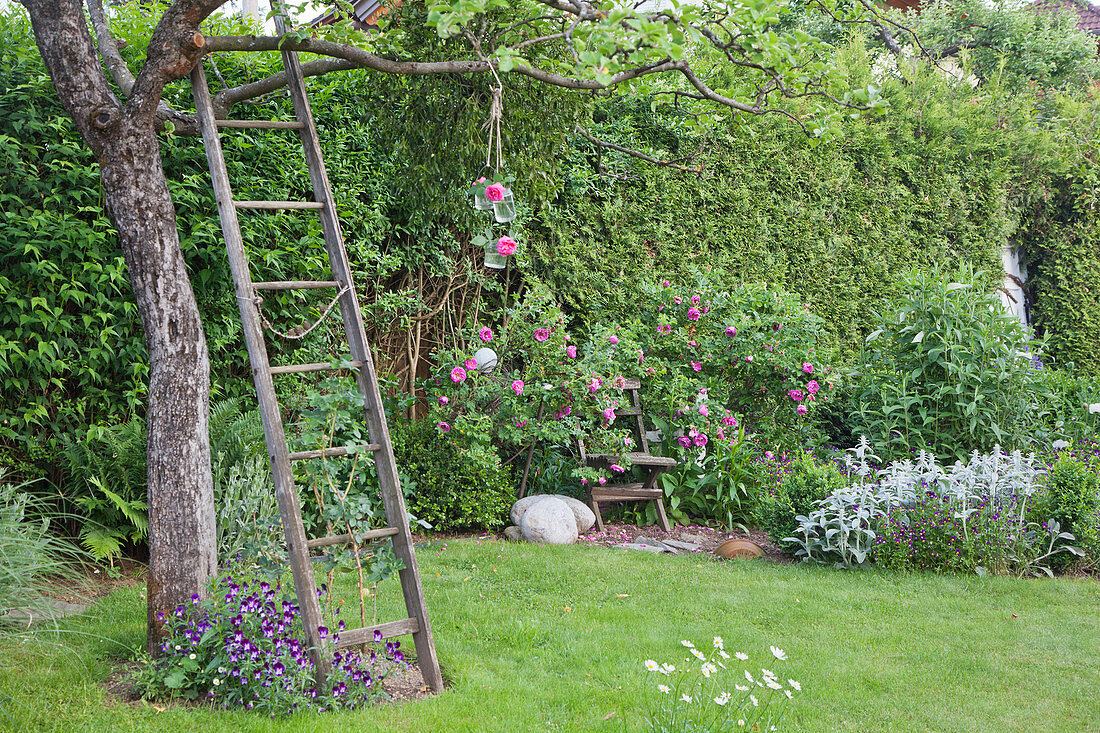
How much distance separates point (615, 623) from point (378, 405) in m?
1.54

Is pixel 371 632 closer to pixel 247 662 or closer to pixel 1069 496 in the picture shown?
pixel 247 662

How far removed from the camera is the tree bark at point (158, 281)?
2742 mm

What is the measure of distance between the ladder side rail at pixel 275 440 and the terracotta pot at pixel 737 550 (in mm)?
2905

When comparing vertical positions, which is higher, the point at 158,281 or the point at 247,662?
the point at 158,281

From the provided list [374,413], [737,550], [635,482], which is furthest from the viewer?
[635,482]

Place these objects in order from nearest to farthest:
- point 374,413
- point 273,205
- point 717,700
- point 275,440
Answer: point 717,700 < point 275,440 < point 273,205 < point 374,413

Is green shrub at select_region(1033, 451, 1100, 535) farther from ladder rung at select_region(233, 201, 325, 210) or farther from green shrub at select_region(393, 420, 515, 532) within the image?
ladder rung at select_region(233, 201, 325, 210)


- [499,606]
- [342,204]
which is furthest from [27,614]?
[342,204]

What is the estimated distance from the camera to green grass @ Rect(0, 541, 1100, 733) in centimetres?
251

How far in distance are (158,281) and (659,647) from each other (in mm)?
2445

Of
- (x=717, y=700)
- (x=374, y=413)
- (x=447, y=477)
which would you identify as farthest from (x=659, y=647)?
(x=447, y=477)

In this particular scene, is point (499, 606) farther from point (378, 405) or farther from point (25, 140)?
point (25, 140)

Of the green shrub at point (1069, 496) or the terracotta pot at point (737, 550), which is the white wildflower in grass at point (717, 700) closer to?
the terracotta pot at point (737, 550)

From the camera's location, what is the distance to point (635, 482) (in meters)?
5.95
